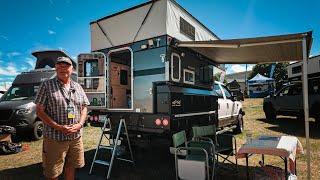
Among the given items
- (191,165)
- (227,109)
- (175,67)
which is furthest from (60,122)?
(227,109)

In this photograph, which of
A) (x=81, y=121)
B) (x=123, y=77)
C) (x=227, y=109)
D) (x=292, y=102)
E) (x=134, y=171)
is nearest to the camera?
(x=81, y=121)

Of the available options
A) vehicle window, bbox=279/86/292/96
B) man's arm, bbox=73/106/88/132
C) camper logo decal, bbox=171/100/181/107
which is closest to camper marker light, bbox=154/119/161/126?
camper logo decal, bbox=171/100/181/107

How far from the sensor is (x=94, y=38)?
7180 mm

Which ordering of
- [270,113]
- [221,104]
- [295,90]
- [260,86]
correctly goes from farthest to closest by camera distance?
[260,86]
[270,113]
[295,90]
[221,104]

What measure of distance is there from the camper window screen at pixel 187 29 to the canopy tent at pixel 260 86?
25.8m

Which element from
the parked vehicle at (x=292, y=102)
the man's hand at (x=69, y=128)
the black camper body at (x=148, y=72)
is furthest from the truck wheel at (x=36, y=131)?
the parked vehicle at (x=292, y=102)

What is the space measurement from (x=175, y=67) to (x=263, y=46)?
1.82 meters

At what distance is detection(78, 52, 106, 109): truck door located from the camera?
665cm

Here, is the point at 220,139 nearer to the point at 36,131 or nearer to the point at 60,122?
the point at 60,122

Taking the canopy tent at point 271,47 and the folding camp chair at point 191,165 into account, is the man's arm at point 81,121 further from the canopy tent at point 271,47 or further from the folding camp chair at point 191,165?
the canopy tent at point 271,47

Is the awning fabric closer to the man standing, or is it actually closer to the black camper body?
the black camper body

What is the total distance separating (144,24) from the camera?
20.3 feet

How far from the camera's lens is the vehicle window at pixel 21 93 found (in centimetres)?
1041

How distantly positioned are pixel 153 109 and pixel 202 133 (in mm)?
1130
